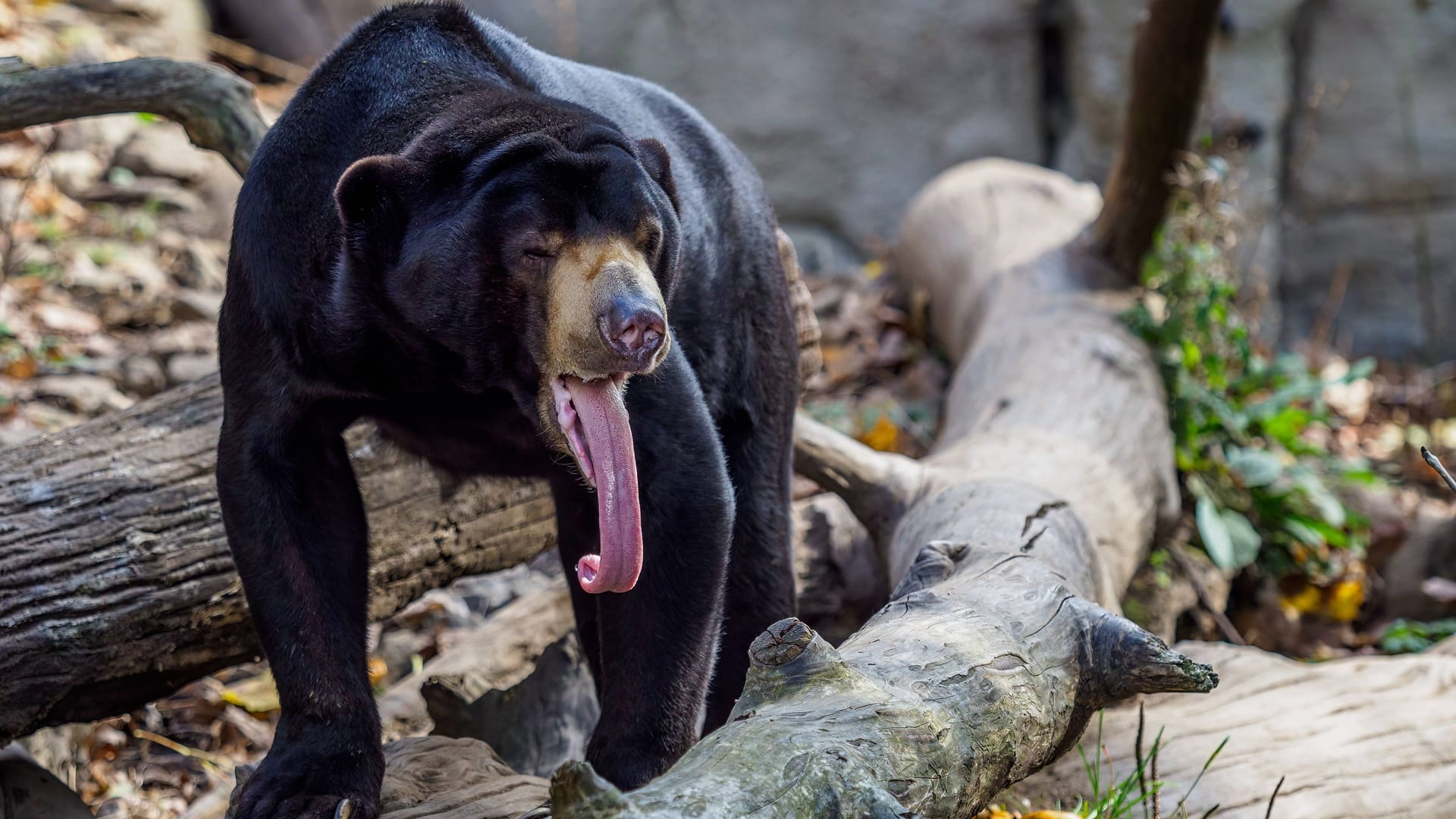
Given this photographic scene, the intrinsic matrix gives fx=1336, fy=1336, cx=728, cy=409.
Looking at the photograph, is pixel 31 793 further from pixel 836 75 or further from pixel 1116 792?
pixel 836 75

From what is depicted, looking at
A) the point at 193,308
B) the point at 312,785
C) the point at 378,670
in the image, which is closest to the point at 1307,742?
the point at 312,785

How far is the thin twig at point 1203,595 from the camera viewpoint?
5.06 meters

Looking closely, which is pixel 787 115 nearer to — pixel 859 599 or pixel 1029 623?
pixel 859 599

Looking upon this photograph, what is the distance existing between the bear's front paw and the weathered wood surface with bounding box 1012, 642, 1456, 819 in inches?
62.4

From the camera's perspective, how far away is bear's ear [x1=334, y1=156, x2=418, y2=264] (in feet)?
8.39

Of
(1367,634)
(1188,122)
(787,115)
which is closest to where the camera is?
(1367,634)

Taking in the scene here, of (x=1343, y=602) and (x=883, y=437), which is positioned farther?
(x=883, y=437)

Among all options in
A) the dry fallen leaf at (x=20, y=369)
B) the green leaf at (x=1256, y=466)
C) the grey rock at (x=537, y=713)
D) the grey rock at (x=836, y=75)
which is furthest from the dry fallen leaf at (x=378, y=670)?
the grey rock at (x=836, y=75)

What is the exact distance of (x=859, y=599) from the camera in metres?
4.72

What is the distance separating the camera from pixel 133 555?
335 cm

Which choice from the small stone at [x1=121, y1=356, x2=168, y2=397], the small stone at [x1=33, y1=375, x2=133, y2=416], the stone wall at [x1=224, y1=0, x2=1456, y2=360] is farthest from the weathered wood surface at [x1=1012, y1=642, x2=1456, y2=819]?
the stone wall at [x1=224, y1=0, x2=1456, y2=360]

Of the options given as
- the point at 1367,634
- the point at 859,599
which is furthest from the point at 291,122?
the point at 1367,634

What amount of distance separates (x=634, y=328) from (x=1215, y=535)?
11.9 feet

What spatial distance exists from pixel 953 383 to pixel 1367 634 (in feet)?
6.54
